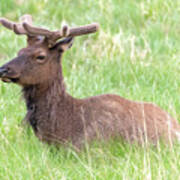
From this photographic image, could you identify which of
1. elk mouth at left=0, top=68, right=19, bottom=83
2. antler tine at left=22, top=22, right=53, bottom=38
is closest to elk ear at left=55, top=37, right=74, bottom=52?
antler tine at left=22, top=22, right=53, bottom=38

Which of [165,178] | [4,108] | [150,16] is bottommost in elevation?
[165,178]

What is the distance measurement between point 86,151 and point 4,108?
50.5 inches

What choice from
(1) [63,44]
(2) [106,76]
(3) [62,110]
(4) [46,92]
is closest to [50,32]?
(1) [63,44]

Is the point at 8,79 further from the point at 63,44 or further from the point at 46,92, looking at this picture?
the point at 63,44

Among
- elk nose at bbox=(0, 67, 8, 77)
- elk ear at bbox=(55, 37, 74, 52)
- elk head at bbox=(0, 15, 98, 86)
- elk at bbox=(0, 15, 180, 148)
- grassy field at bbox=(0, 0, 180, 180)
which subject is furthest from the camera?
elk ear at bbox=(55, 37, 74, 52)

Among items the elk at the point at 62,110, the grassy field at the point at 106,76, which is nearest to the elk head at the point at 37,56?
the elk at the point at 62,110

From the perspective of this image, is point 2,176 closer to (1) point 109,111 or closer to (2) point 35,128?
(2) point 35,128

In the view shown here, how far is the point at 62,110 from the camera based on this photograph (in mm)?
5723

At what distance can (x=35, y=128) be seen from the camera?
224 inches

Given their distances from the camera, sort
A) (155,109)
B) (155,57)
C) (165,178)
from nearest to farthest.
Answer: (165,178) → (155,109) → (155,57)

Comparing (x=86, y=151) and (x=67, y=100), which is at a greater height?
(x=67, y=100)

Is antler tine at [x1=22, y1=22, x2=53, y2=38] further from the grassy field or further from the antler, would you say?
the grassy field

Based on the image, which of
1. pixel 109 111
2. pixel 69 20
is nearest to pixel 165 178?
pixel 109 111

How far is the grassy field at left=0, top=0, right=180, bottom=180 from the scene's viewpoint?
484 cm
